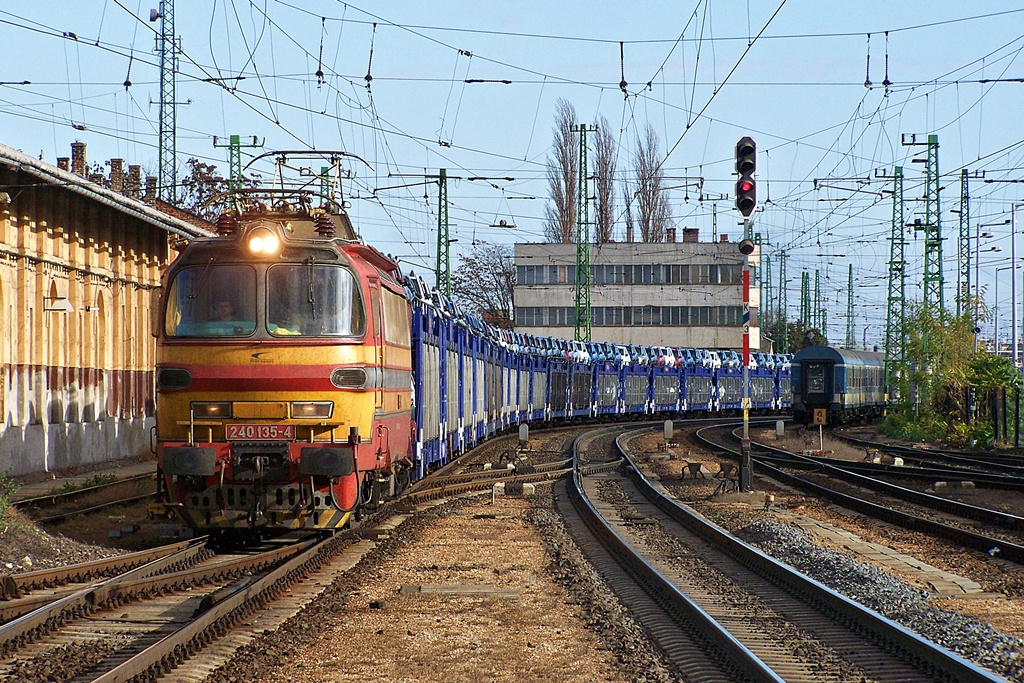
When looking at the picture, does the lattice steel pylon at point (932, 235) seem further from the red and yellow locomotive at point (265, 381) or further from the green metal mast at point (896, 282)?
the red and yellow locomotive at point (265, 381)

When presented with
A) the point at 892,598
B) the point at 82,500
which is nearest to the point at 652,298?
the point at 82,500

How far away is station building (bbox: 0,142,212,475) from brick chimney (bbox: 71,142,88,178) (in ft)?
25.3

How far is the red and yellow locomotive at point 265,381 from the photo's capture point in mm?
11625

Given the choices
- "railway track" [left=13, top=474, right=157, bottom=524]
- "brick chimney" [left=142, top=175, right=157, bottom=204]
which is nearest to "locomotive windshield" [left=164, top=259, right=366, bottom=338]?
"railway track" [left=13, top=474, right=157, bottom=524]

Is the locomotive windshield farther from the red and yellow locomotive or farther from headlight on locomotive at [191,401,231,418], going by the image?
headlight on locomotive at [191,401,231,418]

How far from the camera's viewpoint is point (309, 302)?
11.9 meters

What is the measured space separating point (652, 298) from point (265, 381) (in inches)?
3128

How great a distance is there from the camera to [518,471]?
24.1 metres

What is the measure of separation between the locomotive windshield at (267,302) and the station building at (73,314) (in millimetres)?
7633

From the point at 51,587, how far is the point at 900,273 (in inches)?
1676

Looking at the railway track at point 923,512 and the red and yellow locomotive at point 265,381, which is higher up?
the red and yellow locomotive at point 265,381

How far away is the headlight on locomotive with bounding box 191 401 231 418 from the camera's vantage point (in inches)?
460

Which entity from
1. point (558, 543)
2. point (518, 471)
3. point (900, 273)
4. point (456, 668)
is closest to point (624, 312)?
point (900, 273)

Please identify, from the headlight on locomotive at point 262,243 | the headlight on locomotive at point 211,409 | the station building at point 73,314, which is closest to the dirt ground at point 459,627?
the headlight on locomotive at point 211,409
